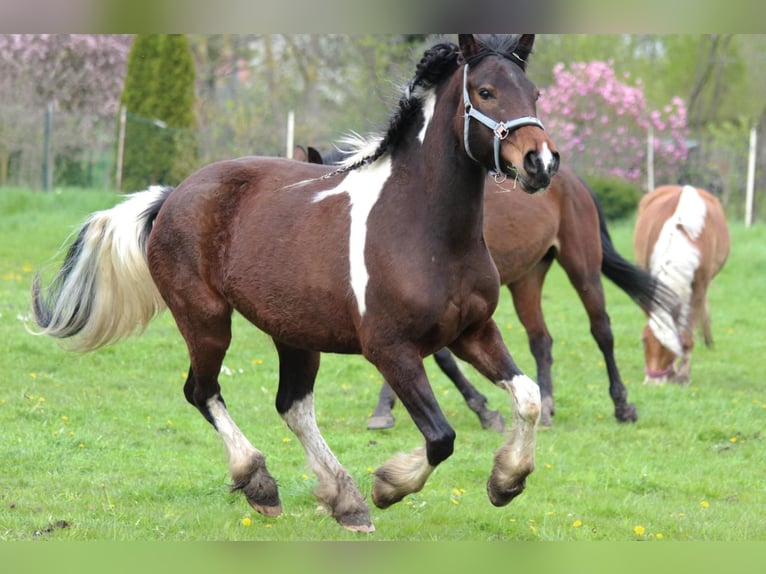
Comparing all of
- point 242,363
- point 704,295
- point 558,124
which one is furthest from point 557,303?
point 558,124

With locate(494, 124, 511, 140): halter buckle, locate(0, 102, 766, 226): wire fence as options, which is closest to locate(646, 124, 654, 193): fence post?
locate(0, 102, 766, 226): wire fence

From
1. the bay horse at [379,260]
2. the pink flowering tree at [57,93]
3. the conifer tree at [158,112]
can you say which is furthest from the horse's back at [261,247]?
the pink flowering tree at [57,93]

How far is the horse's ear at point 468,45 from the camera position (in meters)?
4.47

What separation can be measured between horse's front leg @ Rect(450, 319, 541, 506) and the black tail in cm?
403

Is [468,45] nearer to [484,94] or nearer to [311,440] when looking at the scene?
[484,94]

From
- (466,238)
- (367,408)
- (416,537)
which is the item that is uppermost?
(466,238)

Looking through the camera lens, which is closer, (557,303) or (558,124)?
(557,303)

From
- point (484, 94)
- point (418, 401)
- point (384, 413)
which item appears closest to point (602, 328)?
point (384, 413)

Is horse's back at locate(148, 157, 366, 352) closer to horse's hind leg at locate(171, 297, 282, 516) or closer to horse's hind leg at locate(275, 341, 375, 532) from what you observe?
horse's hind leg at locate(171, 297, 282, 516)

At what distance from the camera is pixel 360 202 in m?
4.96

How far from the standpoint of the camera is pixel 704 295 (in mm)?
10500

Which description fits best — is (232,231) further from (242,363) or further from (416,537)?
(242,363)
